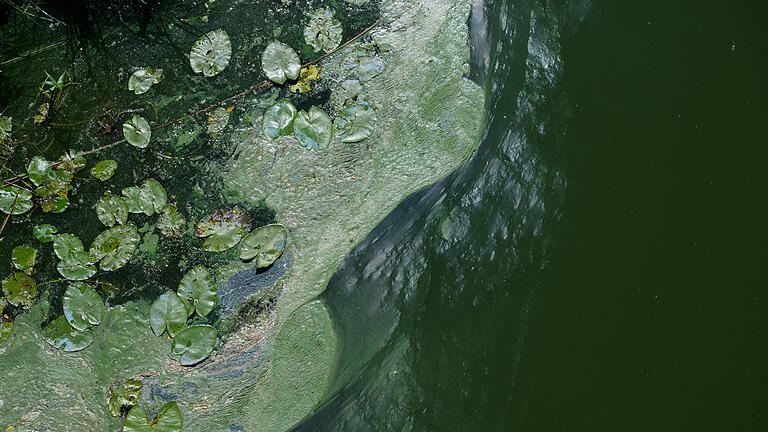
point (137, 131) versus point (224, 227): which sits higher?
point (137, 131)

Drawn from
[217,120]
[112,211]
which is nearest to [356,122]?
[217,120]

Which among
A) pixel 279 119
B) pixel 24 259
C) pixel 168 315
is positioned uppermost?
pixel 279 119

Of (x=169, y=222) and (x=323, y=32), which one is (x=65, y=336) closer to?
(x=169, y=222)

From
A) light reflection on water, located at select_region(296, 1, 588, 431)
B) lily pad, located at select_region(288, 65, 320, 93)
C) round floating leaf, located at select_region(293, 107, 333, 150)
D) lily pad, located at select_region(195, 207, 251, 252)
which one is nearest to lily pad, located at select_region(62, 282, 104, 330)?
lily pad, located at select_region(195, 207, 251, 252)

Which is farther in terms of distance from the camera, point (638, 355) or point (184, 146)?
point (184, 146)

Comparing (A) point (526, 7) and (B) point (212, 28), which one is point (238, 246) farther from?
(A) point (526, 7)

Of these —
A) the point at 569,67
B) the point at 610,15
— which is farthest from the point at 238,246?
the point at 610,15

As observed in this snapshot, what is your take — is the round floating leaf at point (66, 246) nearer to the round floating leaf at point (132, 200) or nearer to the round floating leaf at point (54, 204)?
the round floating leaf at point (54, 204)
